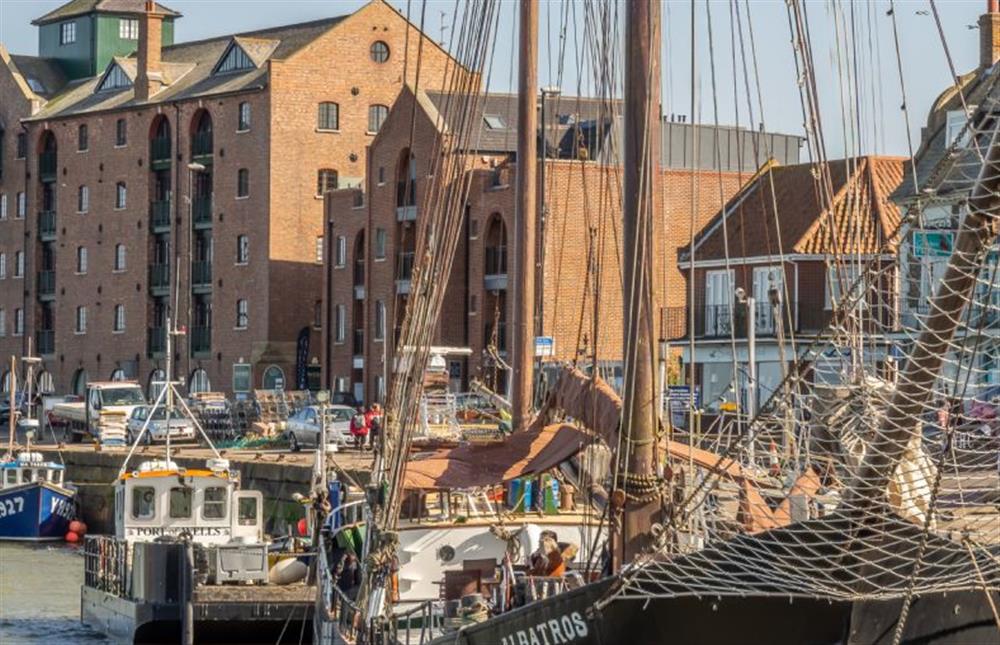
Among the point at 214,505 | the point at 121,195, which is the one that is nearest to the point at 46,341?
the point at 121,195

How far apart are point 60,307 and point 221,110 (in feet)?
53.2

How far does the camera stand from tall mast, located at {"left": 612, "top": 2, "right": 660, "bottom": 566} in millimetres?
20719

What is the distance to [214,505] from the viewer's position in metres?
43.5

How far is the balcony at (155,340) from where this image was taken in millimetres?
101312

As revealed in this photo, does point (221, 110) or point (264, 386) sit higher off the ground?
point (221, 110)

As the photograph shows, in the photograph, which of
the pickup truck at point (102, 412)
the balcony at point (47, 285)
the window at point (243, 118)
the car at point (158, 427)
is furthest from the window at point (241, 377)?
the balcony at point (47, 285)

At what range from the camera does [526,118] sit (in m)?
35.5

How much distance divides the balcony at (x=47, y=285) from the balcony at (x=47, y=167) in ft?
14.7

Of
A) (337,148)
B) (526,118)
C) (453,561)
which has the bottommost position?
(453,561)

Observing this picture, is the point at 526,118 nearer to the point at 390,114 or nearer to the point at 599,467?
the point at 599,467

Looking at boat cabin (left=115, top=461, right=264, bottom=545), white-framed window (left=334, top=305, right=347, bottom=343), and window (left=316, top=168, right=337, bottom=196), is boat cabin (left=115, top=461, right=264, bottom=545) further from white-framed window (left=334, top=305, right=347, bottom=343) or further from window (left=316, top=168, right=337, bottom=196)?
window (left=316, top=168, right=337, bottom=196)

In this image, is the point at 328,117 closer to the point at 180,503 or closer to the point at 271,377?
the point at 271,377

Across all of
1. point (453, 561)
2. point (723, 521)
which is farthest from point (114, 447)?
point (723, 521)

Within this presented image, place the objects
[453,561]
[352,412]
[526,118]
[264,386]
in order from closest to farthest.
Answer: [453,561]
[526,118]
[352,412]
[264,386]
